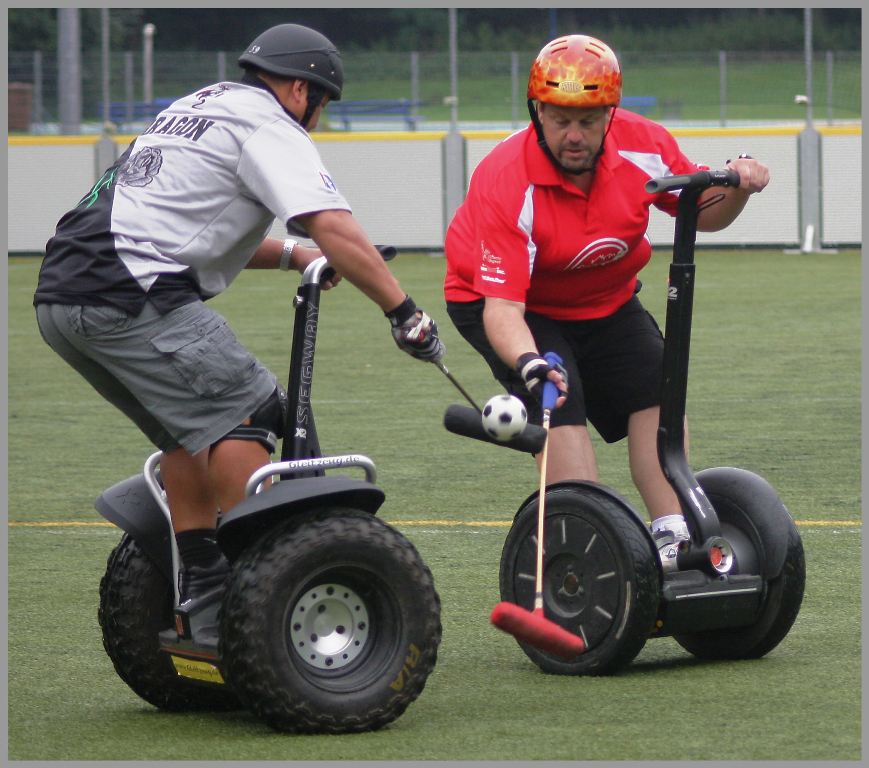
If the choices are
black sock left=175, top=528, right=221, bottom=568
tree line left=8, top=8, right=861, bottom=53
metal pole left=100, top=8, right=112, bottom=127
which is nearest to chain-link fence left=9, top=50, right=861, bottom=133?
metal pole left=100, top=8, right=112, bottom=127

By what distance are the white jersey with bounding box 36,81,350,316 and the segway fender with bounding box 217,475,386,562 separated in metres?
0.57

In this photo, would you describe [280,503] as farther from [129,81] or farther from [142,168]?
[129,81]

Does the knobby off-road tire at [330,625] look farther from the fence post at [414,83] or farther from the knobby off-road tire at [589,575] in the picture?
the fence post at [414,83]

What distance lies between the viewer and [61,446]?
32.7ft

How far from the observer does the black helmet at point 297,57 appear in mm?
4555

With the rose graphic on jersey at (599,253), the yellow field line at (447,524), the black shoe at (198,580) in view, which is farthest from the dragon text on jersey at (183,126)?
the yellow field line at (447,524)

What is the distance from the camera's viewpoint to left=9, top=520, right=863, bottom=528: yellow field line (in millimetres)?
7348

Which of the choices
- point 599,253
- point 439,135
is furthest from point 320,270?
point 439,135

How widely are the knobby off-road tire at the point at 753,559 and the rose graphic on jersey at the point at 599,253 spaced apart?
0.76 meters

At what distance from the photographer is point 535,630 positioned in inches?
182

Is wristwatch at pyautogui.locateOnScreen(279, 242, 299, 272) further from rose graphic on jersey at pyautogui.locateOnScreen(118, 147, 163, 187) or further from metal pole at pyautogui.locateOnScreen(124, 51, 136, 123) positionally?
metal pole at pyautogui.locateOnScreen(124, 51, 136, 123)

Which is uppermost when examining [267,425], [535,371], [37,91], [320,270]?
[37,91]

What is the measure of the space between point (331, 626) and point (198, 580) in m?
0.39

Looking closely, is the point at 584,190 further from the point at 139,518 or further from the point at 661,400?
the point at 139,518
